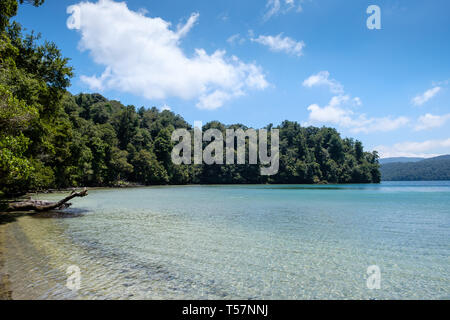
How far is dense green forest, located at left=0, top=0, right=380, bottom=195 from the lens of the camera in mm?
9781

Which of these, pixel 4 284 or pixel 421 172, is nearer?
pixel 4 284

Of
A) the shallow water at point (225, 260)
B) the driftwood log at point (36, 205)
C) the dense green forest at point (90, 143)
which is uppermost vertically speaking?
the dense green forest at point (90, 143)

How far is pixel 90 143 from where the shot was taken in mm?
53969

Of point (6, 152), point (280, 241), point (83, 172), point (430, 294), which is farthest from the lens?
point (83, 172)

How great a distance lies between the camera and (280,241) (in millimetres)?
9961

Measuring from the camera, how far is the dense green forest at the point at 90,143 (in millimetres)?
9781

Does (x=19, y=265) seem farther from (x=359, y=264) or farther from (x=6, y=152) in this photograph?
(x=359, y=264)

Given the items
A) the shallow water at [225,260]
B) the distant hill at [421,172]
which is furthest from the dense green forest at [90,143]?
the distant hill at [421,172]

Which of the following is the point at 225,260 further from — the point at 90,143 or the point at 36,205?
the point at 90,143

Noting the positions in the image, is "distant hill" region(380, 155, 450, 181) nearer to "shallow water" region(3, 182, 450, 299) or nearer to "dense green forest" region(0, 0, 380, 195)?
"dense green forest" region(0, 0, 380, 195)

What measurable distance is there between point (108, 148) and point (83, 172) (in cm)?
1095

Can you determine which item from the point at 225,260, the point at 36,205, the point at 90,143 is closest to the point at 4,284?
the point at 225,260

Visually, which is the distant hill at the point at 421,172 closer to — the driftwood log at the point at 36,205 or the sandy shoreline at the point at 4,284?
the driftwood log at the point at 36,205

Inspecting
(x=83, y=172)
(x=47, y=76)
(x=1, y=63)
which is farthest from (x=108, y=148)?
(x=1, y=63)
